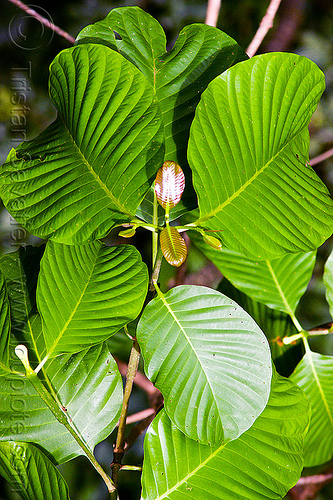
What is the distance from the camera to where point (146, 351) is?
0.44 meters

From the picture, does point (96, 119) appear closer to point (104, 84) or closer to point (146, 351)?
point (104, 84)

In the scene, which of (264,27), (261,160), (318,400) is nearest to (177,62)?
(261,160)

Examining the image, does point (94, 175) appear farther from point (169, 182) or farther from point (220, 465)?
point (220, 465)

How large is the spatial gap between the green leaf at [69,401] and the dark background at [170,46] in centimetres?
84

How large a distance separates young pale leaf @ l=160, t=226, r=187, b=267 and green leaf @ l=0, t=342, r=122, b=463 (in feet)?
0.61

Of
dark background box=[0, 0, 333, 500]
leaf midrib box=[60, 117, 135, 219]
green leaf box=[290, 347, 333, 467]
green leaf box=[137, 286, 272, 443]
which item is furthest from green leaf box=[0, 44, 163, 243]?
dark background box=[0, 0, 333, 500]

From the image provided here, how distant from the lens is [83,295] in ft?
1.50

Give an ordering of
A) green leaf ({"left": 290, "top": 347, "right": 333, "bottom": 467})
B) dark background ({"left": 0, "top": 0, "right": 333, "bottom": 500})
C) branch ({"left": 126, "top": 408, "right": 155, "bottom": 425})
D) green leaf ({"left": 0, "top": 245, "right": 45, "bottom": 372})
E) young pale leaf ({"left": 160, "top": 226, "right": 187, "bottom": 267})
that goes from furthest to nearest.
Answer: dark background ({"left": 0, "top": 0, "right": 333, "bottom": 500}), branch ({"left": 126, "top": 408, "right": 155, "bottom": 425}), green leaf ({"left": 290, "top": 347, "right": 333, "bottom": 467}), green leaf ({"left": 0, "top": 245, "right": 45, "bottom": 372}), young pale leaf ({"left": 160, "top": 226, "right": 187, "bottom": 267})

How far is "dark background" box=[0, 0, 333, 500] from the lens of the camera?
1.38 m

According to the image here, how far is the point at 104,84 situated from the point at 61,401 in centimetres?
38

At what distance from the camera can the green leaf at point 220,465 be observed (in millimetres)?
486

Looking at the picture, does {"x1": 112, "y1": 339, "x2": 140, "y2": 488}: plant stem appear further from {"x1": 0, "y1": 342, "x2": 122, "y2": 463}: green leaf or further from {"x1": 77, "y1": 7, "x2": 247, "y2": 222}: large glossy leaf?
{"x1": 77, "y1": 7, "x2": 247, "y2": 222}: large glossy leaf

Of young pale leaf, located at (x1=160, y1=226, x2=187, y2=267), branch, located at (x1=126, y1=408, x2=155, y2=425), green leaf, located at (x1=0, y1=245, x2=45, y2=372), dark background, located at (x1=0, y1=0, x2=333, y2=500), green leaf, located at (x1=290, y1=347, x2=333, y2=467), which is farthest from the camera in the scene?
dark background, located at (x1=0, y1=0, x2=333, y2=500)

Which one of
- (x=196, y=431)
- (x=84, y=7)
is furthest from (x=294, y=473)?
(x=84, y=7)
